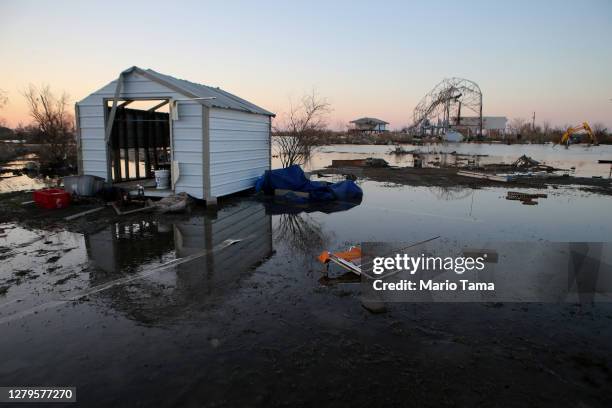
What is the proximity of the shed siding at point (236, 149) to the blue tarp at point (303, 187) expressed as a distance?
93 cm

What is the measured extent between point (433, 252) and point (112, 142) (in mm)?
10943

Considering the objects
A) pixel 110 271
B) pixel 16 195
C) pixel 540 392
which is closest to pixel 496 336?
pixel 540 392

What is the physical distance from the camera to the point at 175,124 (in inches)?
485

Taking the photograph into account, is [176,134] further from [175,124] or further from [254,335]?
[254,335]

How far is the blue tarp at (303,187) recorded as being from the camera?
13555mm

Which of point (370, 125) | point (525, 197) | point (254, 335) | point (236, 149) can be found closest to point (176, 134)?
point (236, 149)

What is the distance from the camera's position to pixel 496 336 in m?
4.62

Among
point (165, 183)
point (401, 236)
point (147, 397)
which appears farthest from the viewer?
point (165, 183)

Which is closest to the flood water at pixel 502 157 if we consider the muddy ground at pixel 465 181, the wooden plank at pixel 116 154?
the muddy ground at pixel 465 181

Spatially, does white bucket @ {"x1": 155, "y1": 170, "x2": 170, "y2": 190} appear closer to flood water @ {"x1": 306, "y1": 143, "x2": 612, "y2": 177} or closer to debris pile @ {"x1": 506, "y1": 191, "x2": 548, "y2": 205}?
debris pile @ {"x1": 506, "y1": 191, "x2": 548, "y2": 205}

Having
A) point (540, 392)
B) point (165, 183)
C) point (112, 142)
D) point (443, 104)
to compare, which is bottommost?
point (540, 392)

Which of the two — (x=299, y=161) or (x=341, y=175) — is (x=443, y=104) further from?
(x=341, y=175)

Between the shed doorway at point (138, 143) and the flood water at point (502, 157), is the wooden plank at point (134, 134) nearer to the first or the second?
the shed doorway at point (138, 143)

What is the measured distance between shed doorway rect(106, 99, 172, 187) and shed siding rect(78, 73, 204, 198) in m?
0.38
